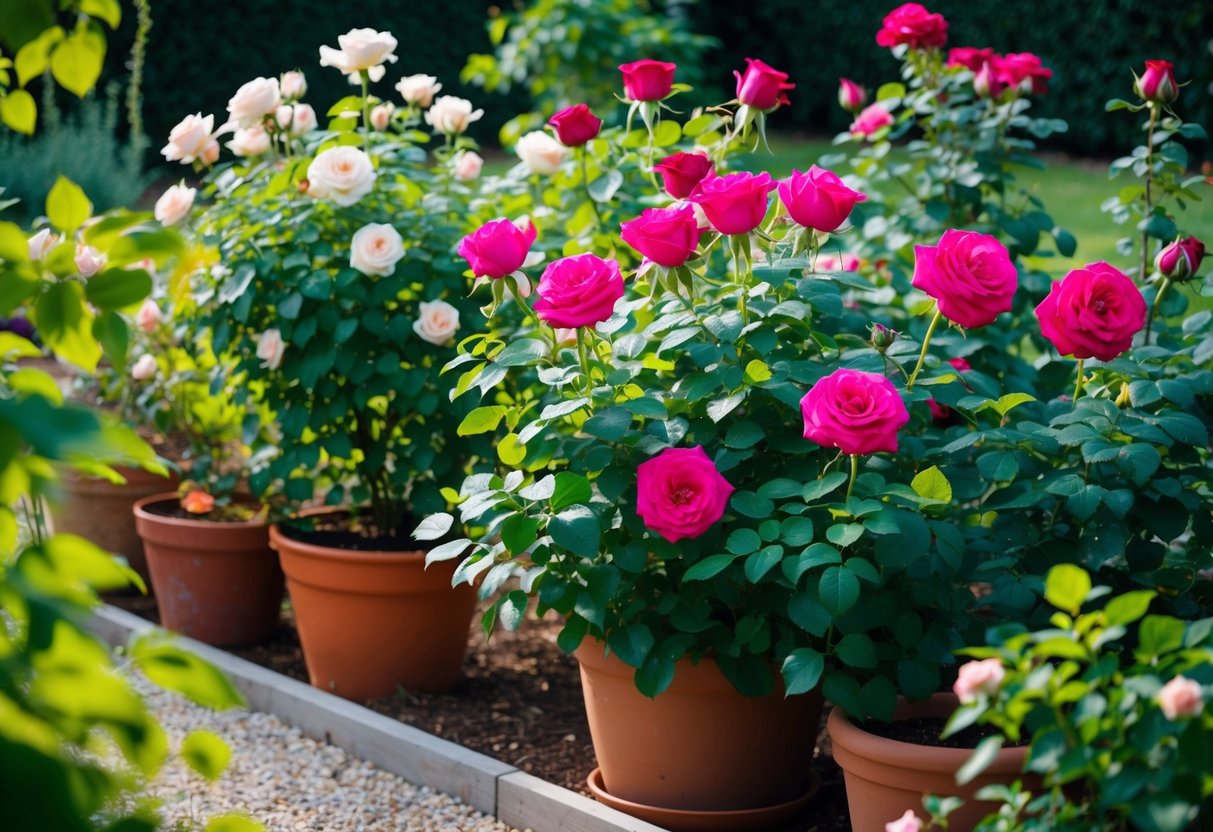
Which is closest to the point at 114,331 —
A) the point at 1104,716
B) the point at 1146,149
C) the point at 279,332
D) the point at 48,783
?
the point at 48,783

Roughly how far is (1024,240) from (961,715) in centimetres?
191

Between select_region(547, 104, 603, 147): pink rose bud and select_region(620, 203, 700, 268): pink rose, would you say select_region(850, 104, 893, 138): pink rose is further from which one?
select_region(620, 203, 700, 268): pink rose

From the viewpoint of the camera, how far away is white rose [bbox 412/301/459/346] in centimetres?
254

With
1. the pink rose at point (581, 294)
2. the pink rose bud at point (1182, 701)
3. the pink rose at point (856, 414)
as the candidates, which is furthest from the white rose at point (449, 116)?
the pink rose bud at point (1182, 701)

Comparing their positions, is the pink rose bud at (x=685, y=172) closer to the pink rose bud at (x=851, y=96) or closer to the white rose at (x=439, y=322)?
the white rose at (x=439, y=322)

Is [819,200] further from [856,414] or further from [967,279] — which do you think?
[856,414]

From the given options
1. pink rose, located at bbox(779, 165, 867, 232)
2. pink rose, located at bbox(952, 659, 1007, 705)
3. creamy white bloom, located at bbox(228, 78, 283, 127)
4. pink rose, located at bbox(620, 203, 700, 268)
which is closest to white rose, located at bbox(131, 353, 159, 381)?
creamy white bloom, located at bbox(228, 78, 283, 127)

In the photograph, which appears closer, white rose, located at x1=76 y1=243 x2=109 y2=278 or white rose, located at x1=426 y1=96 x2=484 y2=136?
white rose, located at x1=76 y1=243 x2=109 y2=278

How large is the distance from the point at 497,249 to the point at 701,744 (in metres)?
0.86

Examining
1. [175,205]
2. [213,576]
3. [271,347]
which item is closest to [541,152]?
[271,347]

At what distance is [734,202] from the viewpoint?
1829 millimetres

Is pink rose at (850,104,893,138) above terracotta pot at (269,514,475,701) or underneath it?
above

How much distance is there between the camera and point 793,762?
2150mm

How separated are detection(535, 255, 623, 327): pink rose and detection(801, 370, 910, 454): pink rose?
33 centimetres
